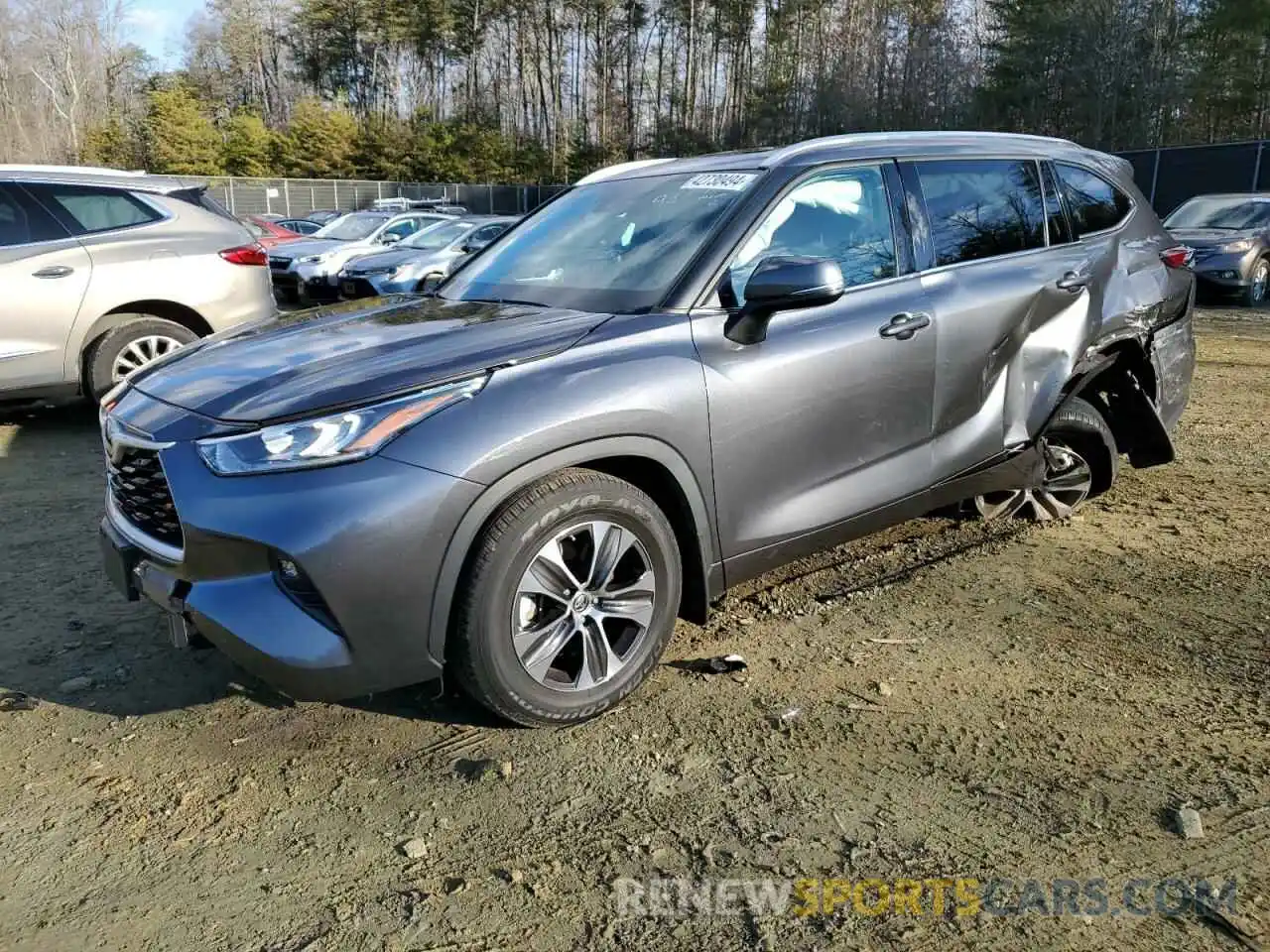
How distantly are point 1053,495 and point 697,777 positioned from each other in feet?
9.41

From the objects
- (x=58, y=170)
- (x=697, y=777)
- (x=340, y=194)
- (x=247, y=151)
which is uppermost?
(x=247, y=151)

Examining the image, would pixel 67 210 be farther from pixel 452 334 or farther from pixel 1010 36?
pixel 1010 36

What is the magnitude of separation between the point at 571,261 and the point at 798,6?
195ft

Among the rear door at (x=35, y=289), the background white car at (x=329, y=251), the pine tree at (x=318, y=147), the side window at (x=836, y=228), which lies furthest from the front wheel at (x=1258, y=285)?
the pine tree at (x=318, y=147)

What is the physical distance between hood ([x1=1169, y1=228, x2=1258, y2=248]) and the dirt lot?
11.7 metres

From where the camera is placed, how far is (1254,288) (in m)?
13.9

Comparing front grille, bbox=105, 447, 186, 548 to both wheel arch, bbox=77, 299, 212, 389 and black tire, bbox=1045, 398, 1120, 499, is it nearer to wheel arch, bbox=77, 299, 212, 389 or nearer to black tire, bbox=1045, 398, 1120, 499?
black tire, bbox=1045, 398, 1120, 499

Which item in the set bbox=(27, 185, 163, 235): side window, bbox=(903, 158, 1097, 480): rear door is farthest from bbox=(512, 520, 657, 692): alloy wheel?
bbox=(27, 185, 163, 235): side window

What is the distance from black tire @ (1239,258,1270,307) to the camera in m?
13.6

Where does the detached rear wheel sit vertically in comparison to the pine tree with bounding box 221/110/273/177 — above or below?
below

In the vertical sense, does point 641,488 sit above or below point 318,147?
below

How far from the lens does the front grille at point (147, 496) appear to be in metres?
2.75

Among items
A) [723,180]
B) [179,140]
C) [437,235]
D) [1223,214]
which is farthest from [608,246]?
[179,140]

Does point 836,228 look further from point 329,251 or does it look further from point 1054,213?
point 329,251
